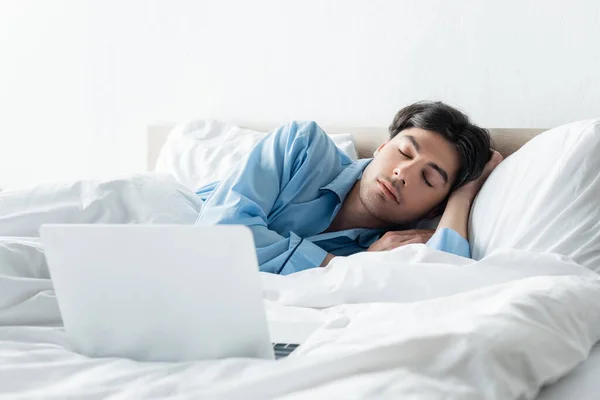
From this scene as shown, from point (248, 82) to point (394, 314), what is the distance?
1593 millimetres

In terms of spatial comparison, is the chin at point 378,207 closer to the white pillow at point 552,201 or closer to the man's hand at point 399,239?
the man's hand at point 399,239

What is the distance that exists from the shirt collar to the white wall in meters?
0.30

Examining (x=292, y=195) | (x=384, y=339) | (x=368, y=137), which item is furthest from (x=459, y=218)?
(x=384, y=339)

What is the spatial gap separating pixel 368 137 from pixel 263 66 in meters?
0.50

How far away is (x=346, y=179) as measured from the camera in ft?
6.00

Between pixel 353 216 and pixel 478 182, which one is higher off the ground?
pixel 478 182

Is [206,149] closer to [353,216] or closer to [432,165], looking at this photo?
[353,216]

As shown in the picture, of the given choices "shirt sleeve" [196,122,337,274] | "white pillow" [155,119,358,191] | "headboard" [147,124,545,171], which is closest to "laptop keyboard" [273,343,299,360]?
"shirt sleeve" [196,122,337,274]

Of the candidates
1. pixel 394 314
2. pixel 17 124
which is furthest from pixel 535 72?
pixel 17 124

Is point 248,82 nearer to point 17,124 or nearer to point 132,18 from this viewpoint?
point 132,18

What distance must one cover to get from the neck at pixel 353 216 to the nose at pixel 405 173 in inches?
5.5

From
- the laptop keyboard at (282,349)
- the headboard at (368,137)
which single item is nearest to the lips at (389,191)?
the headboard at (368,137)

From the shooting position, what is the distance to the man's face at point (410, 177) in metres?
1.68

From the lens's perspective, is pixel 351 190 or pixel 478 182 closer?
pixel 478 182
